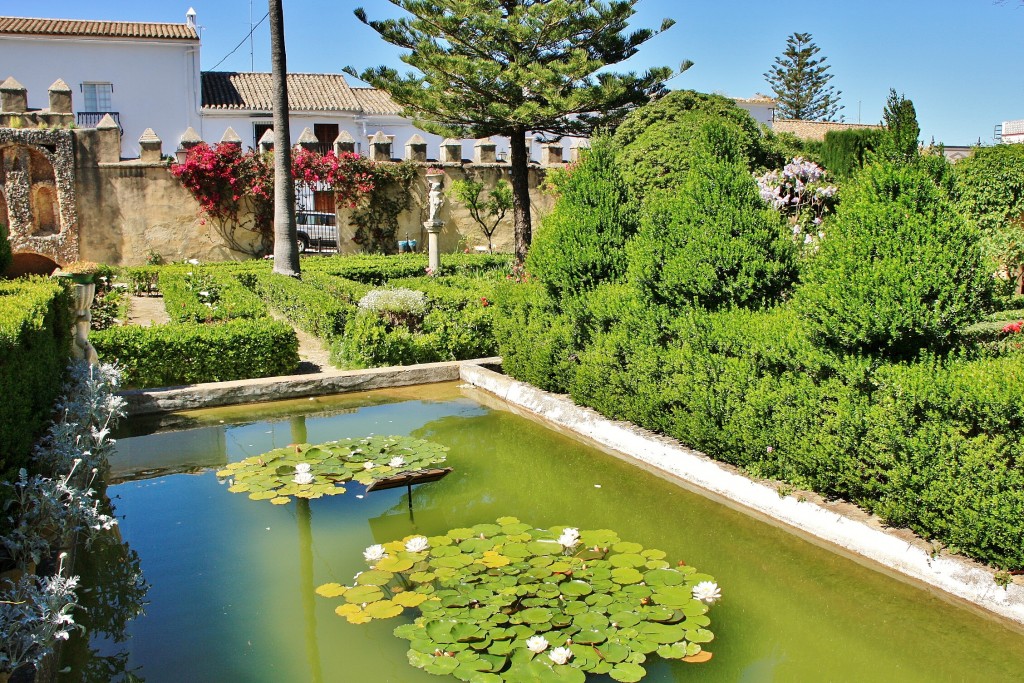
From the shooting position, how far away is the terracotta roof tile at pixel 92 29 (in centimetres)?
2701

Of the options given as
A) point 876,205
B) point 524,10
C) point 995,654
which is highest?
point 524,10

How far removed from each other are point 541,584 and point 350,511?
59.5 inches

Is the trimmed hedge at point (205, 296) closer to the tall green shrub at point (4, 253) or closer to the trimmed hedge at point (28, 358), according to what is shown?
the tall green shrub at point (4, 253)

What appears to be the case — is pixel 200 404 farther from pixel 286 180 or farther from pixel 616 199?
pixel 286 180

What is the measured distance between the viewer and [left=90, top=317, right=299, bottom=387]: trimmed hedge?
24.1 feet

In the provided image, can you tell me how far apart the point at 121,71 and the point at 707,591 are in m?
29.3

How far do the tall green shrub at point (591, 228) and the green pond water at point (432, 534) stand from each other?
1.28 meters

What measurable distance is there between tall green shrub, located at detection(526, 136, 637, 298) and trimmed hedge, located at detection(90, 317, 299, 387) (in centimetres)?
261

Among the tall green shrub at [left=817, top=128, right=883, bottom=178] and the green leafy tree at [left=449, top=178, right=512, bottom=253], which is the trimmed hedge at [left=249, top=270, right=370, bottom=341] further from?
the tall green shrub at [left=817, top=128, right=883, bottom=178]

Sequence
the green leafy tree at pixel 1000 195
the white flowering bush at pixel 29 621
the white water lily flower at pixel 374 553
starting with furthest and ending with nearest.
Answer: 1. the green leafy tree at pixel 1000 195
2. the white water lily flower at pixel 374 553
3. the white flowering bush at pixel 29 621

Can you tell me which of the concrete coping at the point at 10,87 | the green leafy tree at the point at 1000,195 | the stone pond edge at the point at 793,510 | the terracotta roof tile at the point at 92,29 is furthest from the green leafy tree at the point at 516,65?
the terracotta roof tile at the point at 92,29

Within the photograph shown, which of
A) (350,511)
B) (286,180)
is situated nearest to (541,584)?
(350,511)

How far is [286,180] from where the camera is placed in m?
12.8

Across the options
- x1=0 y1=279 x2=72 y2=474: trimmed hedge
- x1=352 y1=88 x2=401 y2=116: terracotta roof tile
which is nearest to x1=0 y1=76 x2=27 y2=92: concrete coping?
x1=0 y1=279 x2=72 y2=474: trimmed hedge
